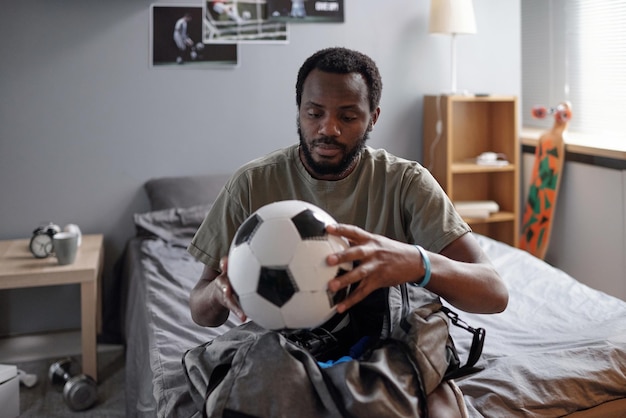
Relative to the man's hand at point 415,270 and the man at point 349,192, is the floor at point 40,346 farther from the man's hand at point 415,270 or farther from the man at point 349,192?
the man's hand at point 415,270

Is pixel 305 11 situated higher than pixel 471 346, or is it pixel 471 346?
pixel 305 11

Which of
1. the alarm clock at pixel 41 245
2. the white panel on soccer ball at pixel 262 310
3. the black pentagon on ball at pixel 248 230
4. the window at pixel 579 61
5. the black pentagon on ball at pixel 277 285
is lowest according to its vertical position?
the alarm clock at pixel 41 245

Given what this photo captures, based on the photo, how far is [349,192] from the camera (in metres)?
1.54

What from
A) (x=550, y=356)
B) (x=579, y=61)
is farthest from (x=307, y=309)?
(x=579, y=61)

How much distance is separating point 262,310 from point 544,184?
2.64m

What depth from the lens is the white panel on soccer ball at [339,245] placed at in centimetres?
113

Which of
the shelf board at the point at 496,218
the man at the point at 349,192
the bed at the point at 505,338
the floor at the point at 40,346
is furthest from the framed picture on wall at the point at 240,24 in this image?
the man at the point at 349,192

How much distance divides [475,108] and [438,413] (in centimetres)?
269

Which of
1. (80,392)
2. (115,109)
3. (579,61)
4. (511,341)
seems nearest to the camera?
(511,341)

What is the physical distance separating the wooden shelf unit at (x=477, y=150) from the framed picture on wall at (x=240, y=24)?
89 centimetres

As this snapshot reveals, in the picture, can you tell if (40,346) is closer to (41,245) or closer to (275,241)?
(41,245)

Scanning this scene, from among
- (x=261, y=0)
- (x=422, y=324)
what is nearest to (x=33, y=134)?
(x=261, y=0)

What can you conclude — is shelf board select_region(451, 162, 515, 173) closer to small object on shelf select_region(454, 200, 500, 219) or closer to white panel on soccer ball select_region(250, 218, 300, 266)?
small object on shelf select_region(454, 200, 500, 219)

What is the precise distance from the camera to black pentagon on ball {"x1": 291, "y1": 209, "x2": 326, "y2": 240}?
113cm
